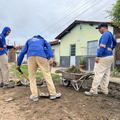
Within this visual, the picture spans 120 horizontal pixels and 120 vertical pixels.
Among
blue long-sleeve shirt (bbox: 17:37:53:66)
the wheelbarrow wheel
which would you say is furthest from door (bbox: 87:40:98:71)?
blue long-sleeve shirt (bbox: 17:37:53:66)

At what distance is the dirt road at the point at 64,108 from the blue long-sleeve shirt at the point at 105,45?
1.08 metres

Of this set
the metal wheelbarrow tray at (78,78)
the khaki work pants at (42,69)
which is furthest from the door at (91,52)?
the khaki work pants at (42,69)

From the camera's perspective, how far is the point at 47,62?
6742 millimetres

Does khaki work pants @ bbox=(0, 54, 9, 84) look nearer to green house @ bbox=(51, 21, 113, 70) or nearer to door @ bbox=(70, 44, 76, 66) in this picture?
green house @ bbox=(51, 21, 113, 70)

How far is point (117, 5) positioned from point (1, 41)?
6.03m

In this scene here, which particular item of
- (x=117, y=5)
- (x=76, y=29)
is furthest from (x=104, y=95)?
(x=76, y=29)

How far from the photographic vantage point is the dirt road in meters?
5.58

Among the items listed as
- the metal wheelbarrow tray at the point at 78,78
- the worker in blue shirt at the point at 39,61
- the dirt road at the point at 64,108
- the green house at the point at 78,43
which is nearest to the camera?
the dirt road at the point at 64,108

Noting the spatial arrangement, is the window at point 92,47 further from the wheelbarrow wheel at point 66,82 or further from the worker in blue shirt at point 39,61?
the worker in blue shirt at point 39,61

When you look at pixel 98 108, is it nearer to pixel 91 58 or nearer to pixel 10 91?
pixel 10 91

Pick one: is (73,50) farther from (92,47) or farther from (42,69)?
(42,69)

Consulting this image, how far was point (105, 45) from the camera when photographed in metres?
7.23

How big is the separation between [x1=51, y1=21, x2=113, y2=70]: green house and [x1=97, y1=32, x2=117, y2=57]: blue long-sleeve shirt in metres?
11.9

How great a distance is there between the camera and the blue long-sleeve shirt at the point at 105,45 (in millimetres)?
7203
